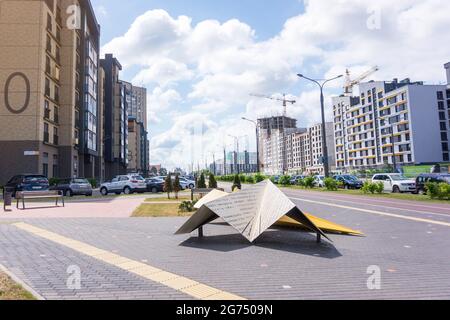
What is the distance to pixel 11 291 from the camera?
4484 millimetres

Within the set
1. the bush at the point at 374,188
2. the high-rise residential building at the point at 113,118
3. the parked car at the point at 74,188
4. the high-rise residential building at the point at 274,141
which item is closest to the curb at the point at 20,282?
the parked car at the point at 74,188

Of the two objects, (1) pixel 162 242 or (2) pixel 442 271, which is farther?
(1) pixel 162 242

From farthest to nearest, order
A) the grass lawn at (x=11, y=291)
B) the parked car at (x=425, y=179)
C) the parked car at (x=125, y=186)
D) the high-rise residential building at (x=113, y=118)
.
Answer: the high-rise residential building at (x=113, y=118)
the parked car at (x=125, y=186)
the parked car at (x=425, y=179)
the grass lawn at (x=11, y=291)

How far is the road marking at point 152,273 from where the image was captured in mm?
4512

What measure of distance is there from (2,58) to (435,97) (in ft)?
282

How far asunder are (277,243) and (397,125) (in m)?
87.3

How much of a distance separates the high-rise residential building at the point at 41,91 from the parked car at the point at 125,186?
9.87 m

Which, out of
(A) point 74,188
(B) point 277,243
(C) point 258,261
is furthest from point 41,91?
(C) point 258,261

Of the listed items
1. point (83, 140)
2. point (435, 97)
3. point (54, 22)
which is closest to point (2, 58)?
point (54, 22)

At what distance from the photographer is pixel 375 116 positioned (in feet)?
306

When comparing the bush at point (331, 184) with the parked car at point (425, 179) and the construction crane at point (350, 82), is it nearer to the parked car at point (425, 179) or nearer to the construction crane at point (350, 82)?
the parked car at point (425, 179)

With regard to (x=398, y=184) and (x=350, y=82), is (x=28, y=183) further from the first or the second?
(x=350, y=82)
